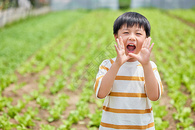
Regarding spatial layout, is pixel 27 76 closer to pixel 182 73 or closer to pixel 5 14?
pixel 182 73

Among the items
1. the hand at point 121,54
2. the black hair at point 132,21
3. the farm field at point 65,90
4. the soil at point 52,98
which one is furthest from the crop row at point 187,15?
the hand at point 121,54

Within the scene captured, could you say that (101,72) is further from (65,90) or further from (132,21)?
(65,90)

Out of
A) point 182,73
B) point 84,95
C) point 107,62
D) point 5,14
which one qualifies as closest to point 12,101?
point 84,95

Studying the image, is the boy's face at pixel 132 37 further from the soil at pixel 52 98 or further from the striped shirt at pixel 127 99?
the soil at pixel 52 98

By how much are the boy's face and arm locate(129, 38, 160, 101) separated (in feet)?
0.33

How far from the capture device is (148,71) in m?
1.65

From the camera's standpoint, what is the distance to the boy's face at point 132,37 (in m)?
1.74

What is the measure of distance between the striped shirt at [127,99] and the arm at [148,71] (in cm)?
8

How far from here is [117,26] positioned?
1836 millimetres

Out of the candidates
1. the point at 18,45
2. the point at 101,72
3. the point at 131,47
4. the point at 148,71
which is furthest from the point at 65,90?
the point at 18,45

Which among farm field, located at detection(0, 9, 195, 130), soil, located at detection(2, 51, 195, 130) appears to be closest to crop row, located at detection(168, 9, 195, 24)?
farm field, located at detection(0, 9, 195, 130)

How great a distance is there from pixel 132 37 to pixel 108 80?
1.12ft

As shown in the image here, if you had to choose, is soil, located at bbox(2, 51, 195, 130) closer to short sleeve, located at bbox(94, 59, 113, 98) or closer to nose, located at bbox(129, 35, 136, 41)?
short sleeve, located at bbox(94, 59, 113, 98)

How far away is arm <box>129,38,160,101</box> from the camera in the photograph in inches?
63.6
